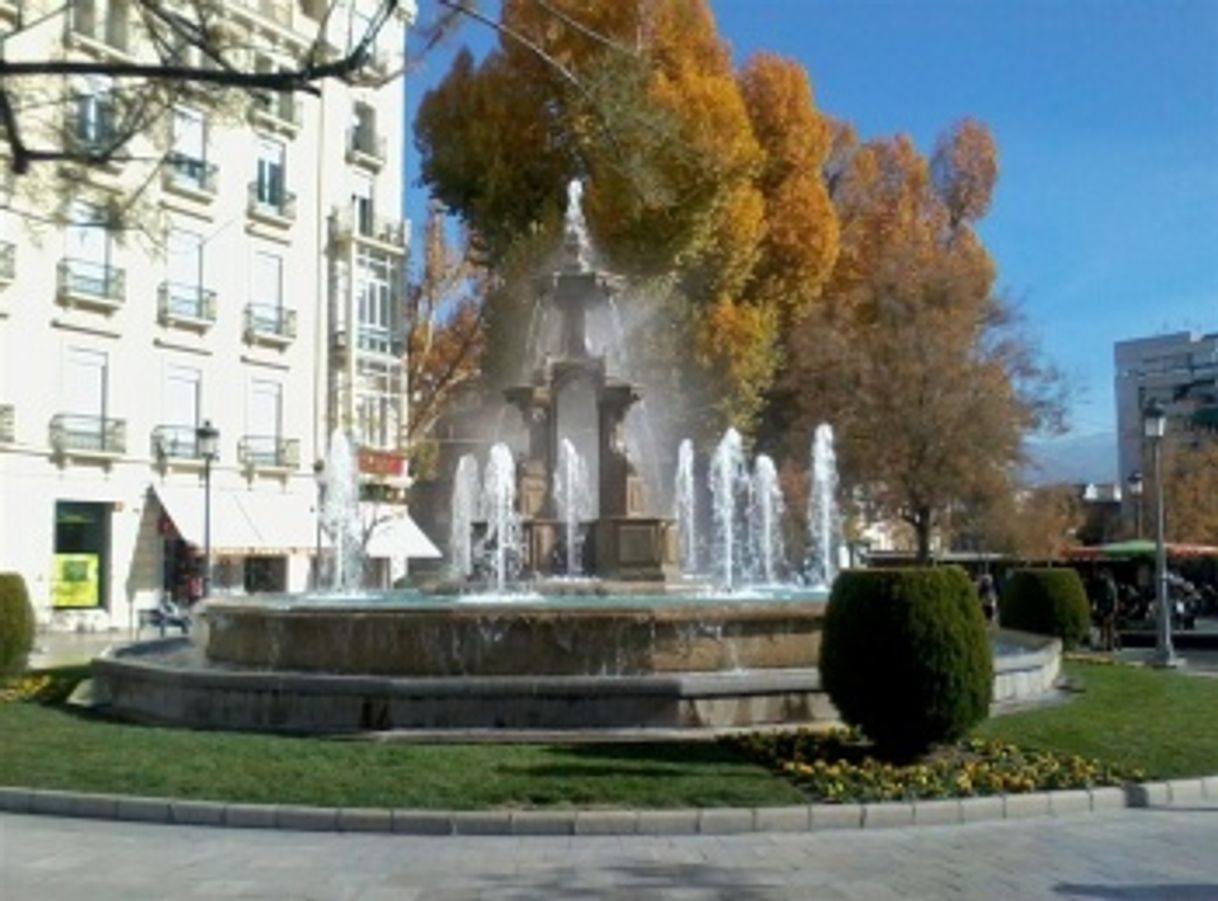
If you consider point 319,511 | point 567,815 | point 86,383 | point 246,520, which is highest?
point 86,383

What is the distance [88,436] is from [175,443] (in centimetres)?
281

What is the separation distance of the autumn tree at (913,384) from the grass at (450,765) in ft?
74.1

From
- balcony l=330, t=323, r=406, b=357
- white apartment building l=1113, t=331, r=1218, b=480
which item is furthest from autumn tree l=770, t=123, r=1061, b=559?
white apartment building l=1113, t=331, r=1218, b=480

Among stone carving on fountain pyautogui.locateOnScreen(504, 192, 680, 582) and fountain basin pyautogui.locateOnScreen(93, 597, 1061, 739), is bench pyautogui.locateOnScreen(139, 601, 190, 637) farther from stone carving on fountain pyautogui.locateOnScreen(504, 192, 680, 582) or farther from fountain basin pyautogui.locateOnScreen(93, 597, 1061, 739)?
fountain basin pyautogui.locateOnScreen(93, 597, 1061, 739)

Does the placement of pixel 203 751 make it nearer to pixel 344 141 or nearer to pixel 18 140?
pixel 18 140

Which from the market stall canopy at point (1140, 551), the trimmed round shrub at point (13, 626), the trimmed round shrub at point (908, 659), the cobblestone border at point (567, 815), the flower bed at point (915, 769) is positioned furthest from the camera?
the market stall canopy at point (1140, 551)

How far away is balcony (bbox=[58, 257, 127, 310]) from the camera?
32916 millimetres

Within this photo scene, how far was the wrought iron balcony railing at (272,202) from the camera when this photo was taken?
3862 cm

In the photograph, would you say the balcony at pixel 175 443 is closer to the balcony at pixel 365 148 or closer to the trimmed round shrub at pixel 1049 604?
the balcony at pixel 365 148

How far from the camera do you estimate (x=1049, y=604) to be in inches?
826

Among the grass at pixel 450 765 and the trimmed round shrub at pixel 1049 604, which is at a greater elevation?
the trimmed round shrub at pixel 1049 604

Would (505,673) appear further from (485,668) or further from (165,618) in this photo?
(165,618)

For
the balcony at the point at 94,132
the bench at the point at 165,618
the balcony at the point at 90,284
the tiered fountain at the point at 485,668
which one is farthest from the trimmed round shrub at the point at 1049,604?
the balcony at the point at 90,284

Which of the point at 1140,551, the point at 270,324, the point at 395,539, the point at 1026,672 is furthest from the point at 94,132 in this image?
the point at 395,539
